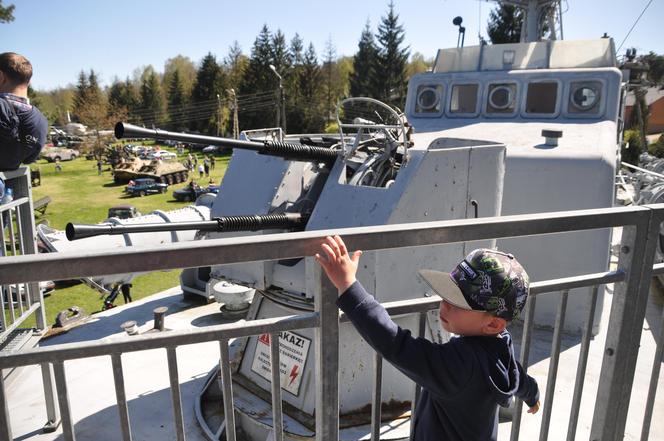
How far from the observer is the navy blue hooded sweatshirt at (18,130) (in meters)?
3.11

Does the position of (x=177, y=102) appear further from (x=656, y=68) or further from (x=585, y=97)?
(x=585, y=97)

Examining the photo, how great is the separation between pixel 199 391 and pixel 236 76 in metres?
61.4

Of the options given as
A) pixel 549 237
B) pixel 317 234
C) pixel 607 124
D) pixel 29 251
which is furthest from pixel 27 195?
pixel 607 124

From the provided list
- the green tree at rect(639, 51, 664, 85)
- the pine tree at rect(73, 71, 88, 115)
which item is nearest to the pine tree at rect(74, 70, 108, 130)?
the pine tree at rect(73, 71, 88, 115)

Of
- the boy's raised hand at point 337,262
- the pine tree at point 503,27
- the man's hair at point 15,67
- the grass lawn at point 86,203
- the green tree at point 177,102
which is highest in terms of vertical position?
the pine tree at point 503,27

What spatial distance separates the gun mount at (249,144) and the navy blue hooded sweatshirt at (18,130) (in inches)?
23.8

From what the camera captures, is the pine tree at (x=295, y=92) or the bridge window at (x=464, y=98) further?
the pine tree at (x=295, y=92)

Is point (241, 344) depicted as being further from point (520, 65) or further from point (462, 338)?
point (520, 65)

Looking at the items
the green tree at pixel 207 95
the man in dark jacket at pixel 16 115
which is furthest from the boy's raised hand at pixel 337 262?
the green tree at pixel 207 95

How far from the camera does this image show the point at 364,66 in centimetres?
5272

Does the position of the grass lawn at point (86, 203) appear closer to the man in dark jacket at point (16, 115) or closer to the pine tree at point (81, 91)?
the man in dark jacket at point (16, 115)

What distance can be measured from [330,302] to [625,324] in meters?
1.21

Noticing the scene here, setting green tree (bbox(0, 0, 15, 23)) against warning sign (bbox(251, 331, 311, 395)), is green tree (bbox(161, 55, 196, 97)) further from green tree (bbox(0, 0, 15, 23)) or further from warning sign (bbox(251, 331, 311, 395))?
warning sign (bbox(251, 331, 311, 395))

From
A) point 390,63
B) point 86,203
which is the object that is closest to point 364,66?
point 390,63
